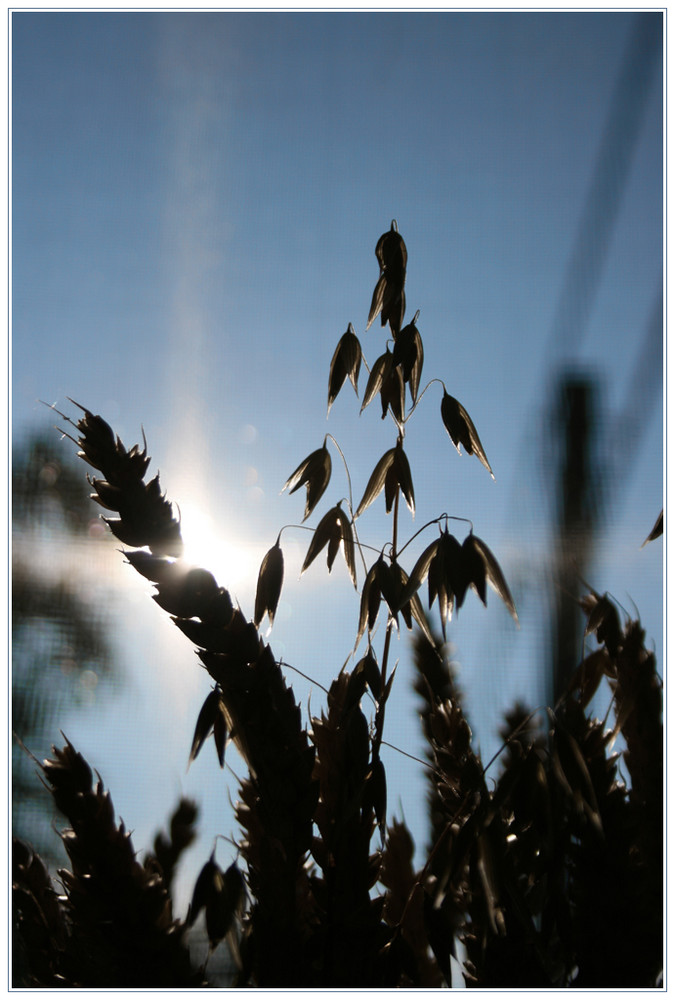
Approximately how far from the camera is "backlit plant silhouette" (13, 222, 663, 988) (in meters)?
0.42

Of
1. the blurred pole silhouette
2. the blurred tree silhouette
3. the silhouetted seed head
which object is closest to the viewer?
the blurred pole silhouette

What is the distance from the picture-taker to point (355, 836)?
17.6 inches

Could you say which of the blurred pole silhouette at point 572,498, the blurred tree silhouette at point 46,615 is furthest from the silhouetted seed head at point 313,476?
the blurred tree silhouette at point 46,615

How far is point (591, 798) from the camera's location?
16.3 inches

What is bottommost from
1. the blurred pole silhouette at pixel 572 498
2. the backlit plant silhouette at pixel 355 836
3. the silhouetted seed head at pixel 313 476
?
the backlit plant silhouette at pixel 355 836

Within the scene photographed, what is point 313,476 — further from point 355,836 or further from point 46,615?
point 46,615

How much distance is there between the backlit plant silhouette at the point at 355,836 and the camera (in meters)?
0.42

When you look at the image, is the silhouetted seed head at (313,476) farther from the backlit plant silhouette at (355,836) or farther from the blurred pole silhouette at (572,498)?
the blurred pole silhouette at (572,498)

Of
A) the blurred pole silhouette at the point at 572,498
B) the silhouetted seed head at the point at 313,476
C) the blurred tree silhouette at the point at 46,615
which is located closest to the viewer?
the blurred pole silhouette at the point at 572,498

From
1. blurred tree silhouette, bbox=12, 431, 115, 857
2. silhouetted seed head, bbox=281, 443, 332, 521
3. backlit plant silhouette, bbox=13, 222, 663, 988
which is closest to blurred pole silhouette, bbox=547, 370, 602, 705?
backlit plant silhouette, bbox=13, 222, 663, 988

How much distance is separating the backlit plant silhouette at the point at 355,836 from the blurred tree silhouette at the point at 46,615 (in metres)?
0.35

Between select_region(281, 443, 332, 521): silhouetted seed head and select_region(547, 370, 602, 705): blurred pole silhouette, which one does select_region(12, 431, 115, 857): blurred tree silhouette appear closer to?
select_region(281, 443, 332, 521): silhouetted seed head

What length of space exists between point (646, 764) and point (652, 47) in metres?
0.66

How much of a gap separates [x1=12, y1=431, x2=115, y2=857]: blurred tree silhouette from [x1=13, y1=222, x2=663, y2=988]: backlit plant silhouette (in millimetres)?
352
